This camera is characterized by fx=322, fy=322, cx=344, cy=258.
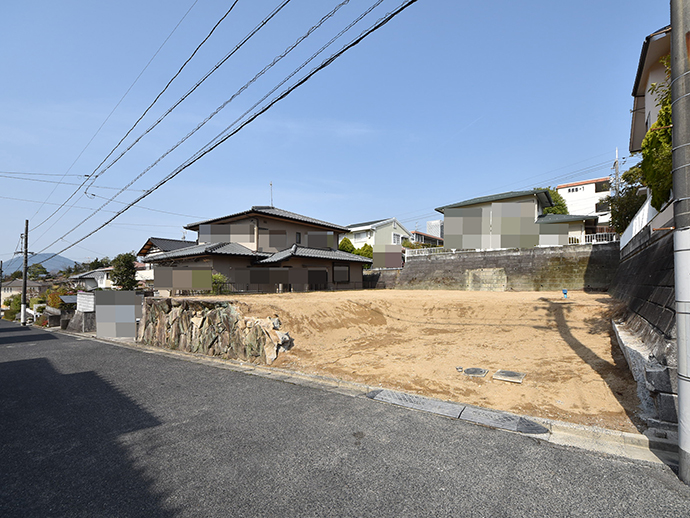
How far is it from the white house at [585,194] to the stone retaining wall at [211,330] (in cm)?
3972

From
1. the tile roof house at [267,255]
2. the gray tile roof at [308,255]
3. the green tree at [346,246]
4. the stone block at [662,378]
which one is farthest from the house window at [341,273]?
the stone block at [662,378]

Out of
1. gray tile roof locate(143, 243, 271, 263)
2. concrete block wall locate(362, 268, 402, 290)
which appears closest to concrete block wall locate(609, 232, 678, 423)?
gray tile roof locate(143, 243, 271, 263)

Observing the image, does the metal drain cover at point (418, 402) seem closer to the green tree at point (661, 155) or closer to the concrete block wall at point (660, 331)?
the concrete block wall at point (660, 331)

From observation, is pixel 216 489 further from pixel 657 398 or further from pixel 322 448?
pixel 657 398

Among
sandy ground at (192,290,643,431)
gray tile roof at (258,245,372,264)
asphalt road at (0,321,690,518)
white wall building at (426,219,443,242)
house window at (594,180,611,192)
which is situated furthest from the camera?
white wall building at (426,219,443,242)

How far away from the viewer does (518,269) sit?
19219 millimetres

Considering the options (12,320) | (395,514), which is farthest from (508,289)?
(12,320)

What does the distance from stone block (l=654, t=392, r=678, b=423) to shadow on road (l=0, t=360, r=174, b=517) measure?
4632 millimetres

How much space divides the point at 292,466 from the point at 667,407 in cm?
378

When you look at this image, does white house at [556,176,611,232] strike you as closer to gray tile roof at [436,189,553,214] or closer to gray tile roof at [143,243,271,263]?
gray tile roof at [436,189,553,214]

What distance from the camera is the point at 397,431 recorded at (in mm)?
3729

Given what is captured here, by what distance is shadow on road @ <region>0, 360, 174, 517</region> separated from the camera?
257 centimetres

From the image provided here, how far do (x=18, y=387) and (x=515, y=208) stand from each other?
85.2 ft

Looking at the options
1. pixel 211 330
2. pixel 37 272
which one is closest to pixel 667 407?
pixel 211 330
